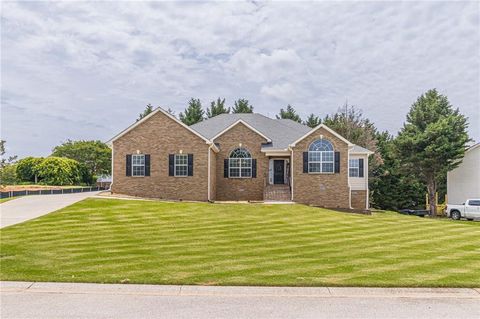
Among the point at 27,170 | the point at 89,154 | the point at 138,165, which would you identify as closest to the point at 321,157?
the point at 138,165

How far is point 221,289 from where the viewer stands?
8719 mm

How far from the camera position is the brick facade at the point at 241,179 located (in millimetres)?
30875

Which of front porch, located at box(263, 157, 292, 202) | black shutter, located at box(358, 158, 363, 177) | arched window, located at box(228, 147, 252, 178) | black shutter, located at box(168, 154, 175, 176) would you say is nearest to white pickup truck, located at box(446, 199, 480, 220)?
black shutter, located at box(358, 158, 363, 177)

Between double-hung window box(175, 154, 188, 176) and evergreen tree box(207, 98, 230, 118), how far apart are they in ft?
104

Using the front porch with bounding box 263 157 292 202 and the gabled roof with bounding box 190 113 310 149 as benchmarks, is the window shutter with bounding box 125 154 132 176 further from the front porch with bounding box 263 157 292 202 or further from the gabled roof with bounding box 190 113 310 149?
the front porch with bounding box 263 157 292 202

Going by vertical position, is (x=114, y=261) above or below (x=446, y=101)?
below

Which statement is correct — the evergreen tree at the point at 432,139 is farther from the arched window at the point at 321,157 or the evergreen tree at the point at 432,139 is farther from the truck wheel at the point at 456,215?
the arched window at the point at 321,157

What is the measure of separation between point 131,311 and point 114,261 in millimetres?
4221

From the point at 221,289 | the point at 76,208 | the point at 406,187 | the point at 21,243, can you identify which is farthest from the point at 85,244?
the point at 406,187

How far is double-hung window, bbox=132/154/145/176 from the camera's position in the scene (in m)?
29.0

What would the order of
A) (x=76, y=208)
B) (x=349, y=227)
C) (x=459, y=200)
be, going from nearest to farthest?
1. (x=349, y=227)
2. (x=76, y=208)
3. (x=459, y=200)

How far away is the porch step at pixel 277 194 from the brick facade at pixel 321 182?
→ 3.20 ft

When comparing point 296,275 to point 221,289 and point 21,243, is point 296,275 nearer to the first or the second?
point 221,289

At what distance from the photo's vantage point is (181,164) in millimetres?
28531
